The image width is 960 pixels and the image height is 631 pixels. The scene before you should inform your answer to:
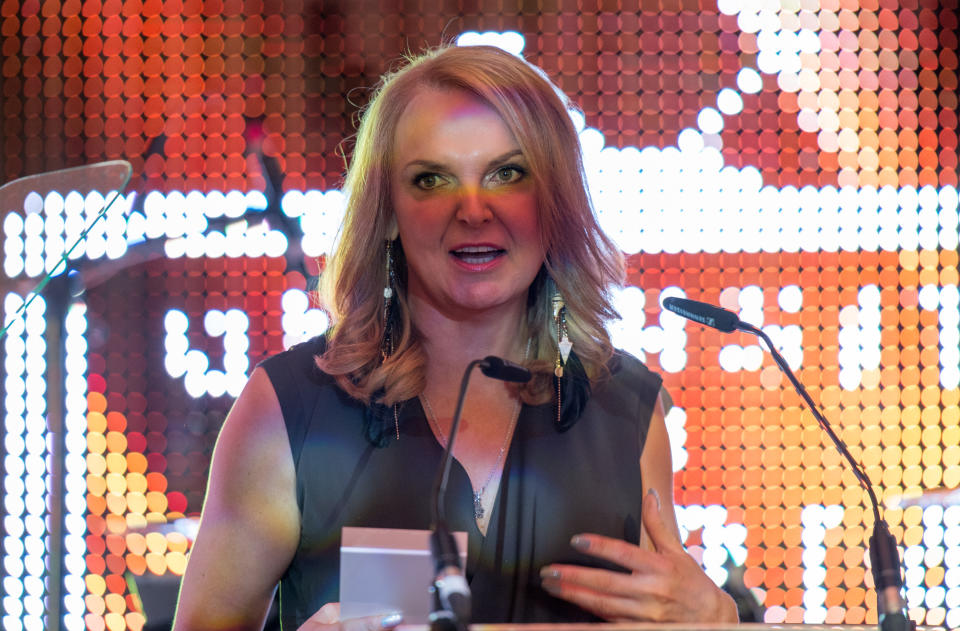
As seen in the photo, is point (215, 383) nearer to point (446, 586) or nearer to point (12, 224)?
point (12, 224)

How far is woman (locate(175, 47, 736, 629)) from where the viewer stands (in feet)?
4.26

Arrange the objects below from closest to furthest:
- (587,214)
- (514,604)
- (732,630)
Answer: (732,630) < (514,604) < (587,214)

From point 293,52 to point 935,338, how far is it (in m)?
1.78

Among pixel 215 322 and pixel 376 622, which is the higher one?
pixel 215 322

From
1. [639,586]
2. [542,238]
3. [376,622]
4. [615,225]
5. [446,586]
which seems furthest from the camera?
[615,225]

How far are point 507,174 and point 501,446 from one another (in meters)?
0.43

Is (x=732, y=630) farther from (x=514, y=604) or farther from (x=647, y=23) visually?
(x=647, y=23)

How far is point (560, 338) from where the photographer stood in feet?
4.85

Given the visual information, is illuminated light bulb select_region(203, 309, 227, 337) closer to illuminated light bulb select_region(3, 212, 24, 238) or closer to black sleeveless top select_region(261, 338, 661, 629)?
black sleeveless top select_region(261, 338, 661, 629)

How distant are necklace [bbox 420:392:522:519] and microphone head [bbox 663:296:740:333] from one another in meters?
0.39

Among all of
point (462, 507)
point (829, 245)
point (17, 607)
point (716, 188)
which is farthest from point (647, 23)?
point (17, 607)

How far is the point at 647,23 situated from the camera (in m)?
2.23

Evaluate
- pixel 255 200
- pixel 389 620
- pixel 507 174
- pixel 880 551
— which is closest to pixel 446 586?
pixel 389 620

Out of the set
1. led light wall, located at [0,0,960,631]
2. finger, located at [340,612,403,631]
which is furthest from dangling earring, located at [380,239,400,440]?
led light wall, located at [0,0,960,631]
